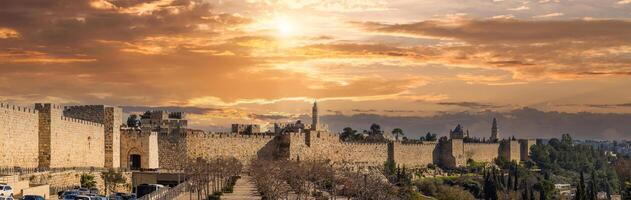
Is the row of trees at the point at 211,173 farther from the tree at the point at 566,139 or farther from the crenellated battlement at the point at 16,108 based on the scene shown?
the tree at the point at 566,139

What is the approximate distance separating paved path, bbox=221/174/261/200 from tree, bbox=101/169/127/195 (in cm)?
482

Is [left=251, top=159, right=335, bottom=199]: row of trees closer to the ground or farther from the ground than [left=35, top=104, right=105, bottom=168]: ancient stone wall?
closer to the ground

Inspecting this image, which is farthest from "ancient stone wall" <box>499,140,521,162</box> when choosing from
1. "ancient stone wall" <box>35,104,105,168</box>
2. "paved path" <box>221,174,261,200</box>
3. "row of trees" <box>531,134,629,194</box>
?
"ancient stone wall" <box>35,104,105,168</box>

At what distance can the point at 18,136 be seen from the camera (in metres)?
38.3

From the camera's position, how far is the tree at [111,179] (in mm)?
42094

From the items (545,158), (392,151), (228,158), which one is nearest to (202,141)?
(228,158)

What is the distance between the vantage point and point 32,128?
40219 mm

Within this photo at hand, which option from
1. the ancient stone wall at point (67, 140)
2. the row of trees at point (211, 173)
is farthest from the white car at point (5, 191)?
the ancient stone wall at point (67, 140)

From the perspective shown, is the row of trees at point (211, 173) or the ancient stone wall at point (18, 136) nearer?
the ancient stone wall at point (18, 136)

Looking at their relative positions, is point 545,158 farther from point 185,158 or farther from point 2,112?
point 2,112

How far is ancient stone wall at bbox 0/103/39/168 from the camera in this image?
3631 cm

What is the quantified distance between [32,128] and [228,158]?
20.3 m

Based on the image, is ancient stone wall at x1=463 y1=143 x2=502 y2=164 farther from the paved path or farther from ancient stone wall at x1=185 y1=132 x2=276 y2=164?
the paved path

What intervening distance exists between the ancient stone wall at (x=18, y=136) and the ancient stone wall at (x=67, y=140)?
50 centimetres
